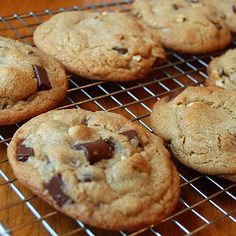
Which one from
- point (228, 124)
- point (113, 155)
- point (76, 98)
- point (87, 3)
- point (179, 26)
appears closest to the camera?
point (113, 155)

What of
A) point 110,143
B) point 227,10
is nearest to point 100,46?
point 110,143

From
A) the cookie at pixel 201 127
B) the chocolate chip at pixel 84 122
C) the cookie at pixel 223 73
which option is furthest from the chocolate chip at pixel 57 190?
the cookie at pixel 223 73

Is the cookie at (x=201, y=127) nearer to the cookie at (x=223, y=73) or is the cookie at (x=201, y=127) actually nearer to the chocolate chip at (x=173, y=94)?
the chocolate chip at (x=173, y=94)

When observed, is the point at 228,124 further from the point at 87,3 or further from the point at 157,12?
the point at 87,3

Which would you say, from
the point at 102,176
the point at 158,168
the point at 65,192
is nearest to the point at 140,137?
the point at 158,168

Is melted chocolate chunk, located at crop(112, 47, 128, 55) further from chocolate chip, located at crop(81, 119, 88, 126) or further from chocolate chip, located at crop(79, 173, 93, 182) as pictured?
chocolate chip, located at crop(79, 173, 93, 182)

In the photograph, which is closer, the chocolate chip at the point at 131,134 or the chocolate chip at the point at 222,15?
the chocolate chip at the point at 131,134
